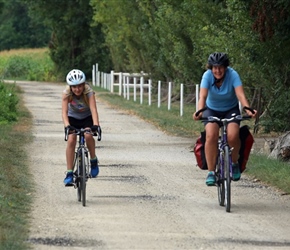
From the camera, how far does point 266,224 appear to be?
432 inches

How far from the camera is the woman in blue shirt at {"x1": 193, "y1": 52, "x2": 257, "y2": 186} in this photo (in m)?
12.1

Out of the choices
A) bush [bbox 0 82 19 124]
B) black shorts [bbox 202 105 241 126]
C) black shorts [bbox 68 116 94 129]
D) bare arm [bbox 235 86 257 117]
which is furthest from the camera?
bush [bbox 0 82 19 124]

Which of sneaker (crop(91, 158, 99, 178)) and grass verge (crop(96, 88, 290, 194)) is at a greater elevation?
sneaker (crop(91, 158, 99, 178))

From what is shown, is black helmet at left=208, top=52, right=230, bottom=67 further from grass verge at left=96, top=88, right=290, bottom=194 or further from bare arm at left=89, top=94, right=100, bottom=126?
grass verge at left=96, top=88, right=290, bottom=194

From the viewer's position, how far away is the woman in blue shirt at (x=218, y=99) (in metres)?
12.1

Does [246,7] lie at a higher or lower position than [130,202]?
higher

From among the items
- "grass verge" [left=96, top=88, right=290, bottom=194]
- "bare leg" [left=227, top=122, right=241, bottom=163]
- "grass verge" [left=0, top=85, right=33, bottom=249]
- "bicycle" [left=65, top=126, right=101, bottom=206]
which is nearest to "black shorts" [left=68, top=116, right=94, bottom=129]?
"bicycle" [left=65, top=126, right=101, bottom=206]

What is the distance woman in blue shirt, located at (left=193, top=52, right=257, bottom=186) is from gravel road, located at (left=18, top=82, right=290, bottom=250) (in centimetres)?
61

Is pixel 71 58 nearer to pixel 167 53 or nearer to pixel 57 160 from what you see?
pixel 167 53

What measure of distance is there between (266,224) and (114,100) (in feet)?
105

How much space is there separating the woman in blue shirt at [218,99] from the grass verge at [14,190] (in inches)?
89.6

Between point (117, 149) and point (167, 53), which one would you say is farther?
point (167, 53)

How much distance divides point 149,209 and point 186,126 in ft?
48.5

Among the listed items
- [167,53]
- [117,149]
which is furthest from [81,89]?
[167,53]
